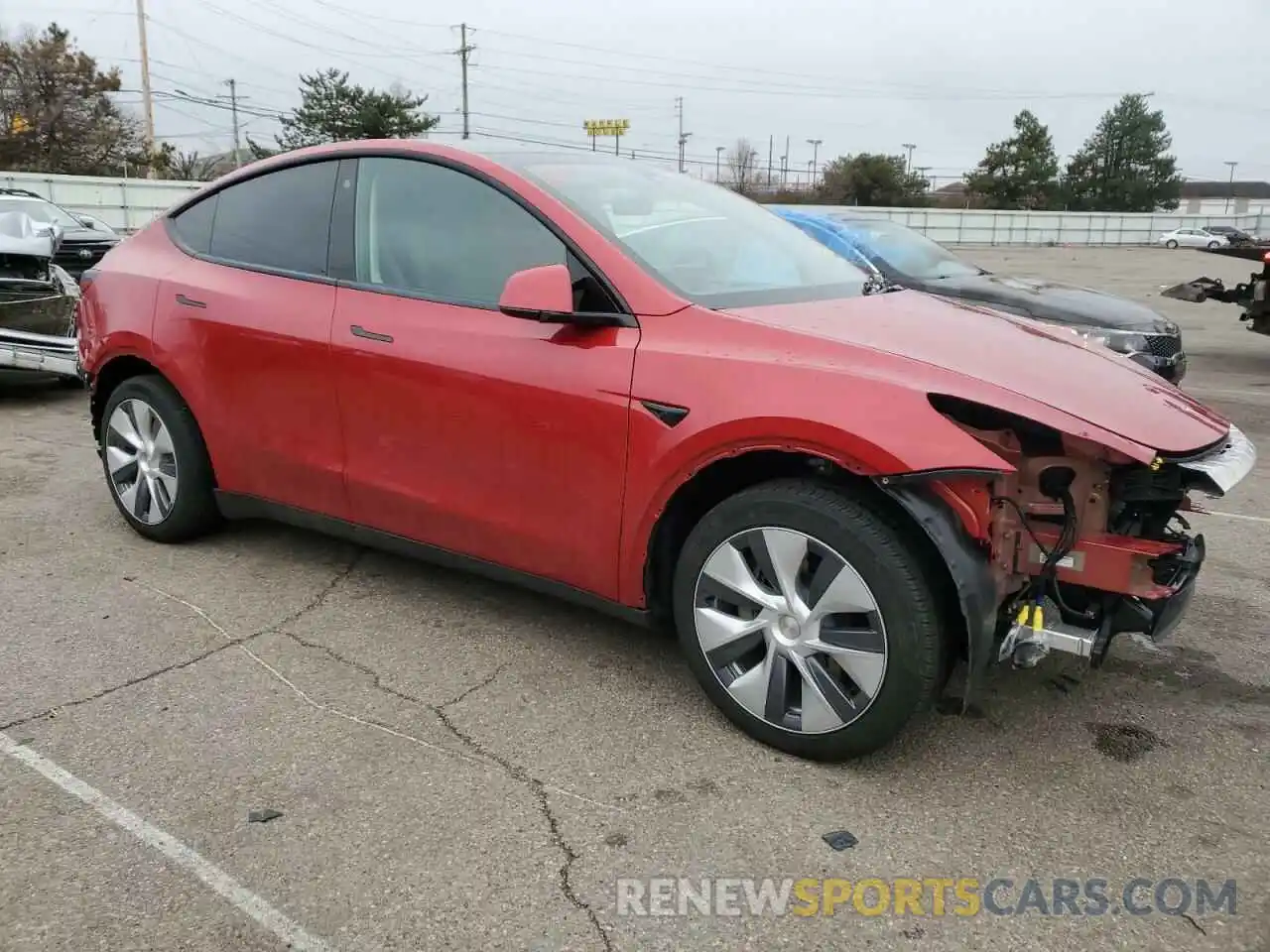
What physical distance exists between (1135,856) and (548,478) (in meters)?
1.83

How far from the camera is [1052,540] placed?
261 cm

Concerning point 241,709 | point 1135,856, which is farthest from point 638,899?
point 241,709

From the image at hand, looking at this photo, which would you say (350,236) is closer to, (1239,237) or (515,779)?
(515,779)

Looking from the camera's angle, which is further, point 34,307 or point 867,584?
point 34,307

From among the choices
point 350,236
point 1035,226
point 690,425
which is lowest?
point 690,425

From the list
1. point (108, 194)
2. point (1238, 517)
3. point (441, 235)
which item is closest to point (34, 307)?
point (441, 235)

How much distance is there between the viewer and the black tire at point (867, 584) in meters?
2.50

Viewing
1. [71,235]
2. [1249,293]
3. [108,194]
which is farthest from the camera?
[108,194]

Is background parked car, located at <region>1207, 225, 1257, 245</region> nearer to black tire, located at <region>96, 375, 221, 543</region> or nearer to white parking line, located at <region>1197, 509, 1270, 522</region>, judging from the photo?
white parking line, located at <region>1197, 509, 1270, 522</region>

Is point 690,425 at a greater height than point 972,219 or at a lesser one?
lesser

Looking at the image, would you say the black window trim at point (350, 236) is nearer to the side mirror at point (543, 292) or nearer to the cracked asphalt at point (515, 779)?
the side mirror at point (543, 292)

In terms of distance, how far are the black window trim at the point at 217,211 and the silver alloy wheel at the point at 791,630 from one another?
6.15ft

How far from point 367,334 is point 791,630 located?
1.77 metres

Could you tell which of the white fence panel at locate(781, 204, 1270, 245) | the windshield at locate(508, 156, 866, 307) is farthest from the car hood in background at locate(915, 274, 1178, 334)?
the white fence panel at locate(781, 204, 1270, 245)
